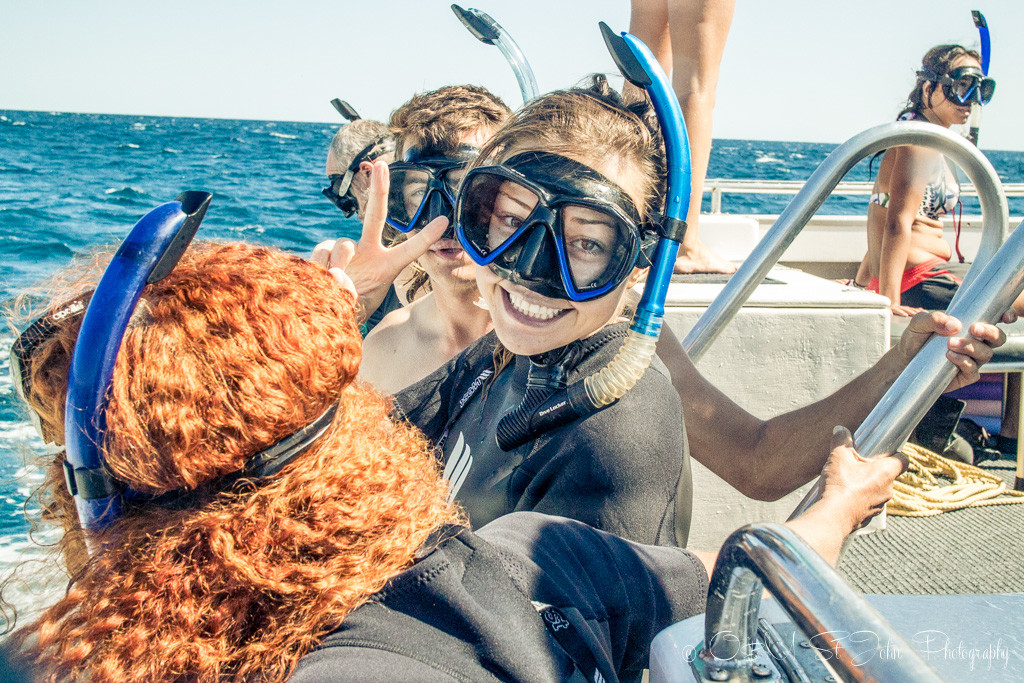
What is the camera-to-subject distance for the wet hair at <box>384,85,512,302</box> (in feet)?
7.43

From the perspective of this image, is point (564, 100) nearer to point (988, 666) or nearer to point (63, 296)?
point (63, 296)

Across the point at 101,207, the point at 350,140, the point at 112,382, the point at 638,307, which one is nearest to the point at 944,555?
the point at 638,307

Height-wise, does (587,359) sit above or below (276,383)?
below

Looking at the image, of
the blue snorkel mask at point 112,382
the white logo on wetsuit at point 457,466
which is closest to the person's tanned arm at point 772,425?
the white logo on wetsuit at point 457,466

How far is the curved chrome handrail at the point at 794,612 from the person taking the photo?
0.58 meters

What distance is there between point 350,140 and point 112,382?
2.89 m

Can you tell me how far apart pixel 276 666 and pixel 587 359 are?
2.82 ft

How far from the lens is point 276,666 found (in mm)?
731

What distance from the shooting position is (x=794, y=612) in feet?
2.12

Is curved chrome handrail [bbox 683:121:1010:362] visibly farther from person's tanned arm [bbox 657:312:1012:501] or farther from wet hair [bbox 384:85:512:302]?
wet hair [bbox 384:85:512:302]

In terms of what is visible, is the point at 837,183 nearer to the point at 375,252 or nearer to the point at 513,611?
the point at 375,252

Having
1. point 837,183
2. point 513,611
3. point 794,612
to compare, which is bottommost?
point 513,611

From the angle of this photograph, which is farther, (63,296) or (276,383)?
(63,296)

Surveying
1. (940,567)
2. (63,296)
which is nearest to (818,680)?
(63,296)
